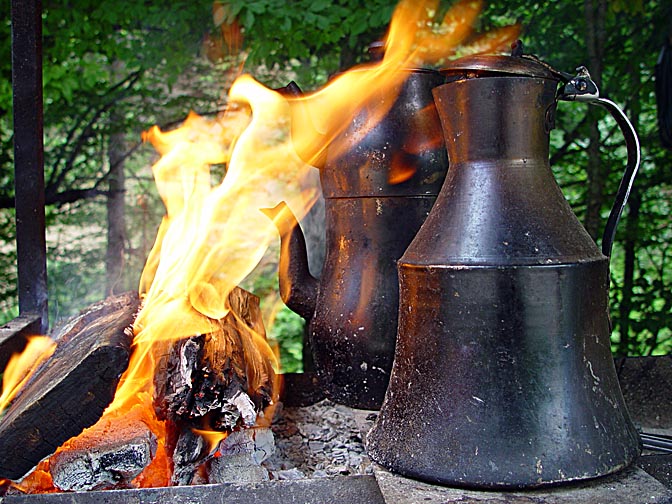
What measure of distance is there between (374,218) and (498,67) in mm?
691

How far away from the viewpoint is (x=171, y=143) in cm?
260

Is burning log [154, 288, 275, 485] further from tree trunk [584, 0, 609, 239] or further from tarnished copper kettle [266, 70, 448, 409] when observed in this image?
tree trunk [584, 0, 609, 239]

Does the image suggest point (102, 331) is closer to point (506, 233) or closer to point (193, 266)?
point (193, 266)

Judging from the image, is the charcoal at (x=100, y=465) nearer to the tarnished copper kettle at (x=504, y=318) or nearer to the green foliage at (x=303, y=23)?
the tarnished copper kettle at (x=504, y=318)

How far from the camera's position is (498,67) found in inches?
54.9

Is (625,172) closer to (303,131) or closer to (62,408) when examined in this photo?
(303,131)

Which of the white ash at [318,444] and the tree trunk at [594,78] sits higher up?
the tree trunk at [594,78]

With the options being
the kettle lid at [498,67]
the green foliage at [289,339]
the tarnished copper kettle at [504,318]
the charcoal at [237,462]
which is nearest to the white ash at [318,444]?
the charcoal at [237,462]

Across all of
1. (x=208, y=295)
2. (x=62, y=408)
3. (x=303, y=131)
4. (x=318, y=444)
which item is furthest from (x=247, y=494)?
(x=303, y=131)

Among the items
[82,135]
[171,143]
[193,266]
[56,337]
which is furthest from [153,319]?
[82,135]

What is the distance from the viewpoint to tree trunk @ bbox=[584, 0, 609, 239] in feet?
11.5

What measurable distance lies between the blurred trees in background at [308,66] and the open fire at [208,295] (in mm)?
1067

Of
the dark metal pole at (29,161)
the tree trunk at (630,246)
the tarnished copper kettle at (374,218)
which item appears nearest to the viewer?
the tarnished copper kettle at (374,218)

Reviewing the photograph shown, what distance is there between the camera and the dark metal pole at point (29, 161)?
2479 mm
